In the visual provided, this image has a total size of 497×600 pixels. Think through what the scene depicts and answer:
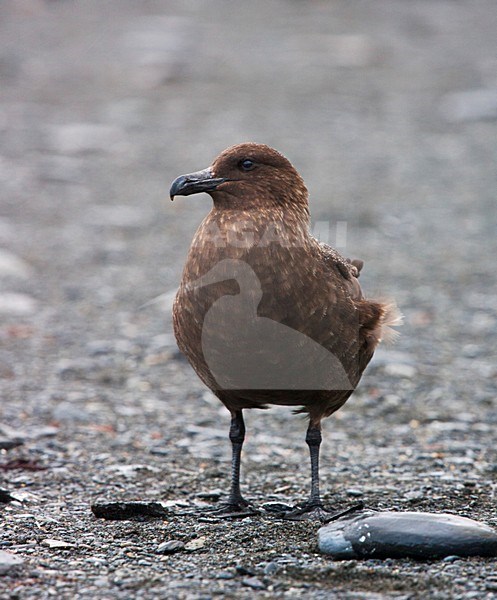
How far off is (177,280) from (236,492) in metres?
4.80

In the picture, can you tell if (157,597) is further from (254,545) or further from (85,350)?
(85,350)

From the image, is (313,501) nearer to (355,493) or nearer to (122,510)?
(355,493)

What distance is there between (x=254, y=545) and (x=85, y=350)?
3948mm

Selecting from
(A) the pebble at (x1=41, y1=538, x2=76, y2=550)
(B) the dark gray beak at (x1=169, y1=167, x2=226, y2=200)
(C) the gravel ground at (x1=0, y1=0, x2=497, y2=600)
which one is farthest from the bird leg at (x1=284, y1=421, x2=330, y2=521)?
(B) the dark gray beak at (x1=169, y1=167, x2=226, y2=200)

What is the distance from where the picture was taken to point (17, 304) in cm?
923

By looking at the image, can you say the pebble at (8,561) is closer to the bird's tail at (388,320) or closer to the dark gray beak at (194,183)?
the dark gray beak at (194,183)

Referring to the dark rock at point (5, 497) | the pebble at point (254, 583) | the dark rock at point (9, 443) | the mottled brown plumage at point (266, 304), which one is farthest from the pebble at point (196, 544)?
the dark rock at point (9, 443)

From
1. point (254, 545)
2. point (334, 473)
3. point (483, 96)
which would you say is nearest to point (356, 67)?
point (483, 96)

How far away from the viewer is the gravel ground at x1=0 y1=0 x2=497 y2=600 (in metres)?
4.58

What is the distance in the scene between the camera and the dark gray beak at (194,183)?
524 cm

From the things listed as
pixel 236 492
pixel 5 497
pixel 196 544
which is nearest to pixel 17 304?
pixel 5 497

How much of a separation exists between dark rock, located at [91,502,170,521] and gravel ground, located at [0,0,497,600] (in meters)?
0.08

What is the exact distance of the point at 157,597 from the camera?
153 inches

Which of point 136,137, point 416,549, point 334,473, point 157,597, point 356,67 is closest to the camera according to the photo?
point 157,597
